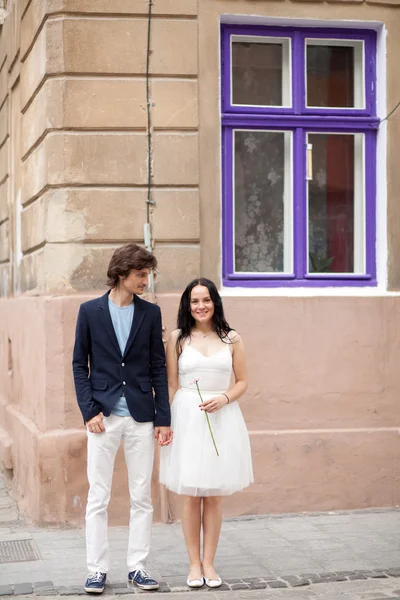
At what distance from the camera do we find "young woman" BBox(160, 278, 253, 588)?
613 centimetres

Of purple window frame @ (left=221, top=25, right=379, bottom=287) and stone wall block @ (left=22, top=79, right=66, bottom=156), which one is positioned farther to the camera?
purple window frame @ (left=221, top=25, right=379, bottom=287)

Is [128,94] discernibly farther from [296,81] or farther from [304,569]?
[304,569]

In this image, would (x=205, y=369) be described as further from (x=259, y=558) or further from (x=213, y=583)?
(x=259, y=558)

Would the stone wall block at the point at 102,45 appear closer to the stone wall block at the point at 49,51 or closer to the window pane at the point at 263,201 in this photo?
the stone wall block at the point at 49,51

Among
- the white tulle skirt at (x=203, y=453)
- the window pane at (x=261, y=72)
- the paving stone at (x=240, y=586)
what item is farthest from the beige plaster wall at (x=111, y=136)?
the paving stone at (x=240, y=586)

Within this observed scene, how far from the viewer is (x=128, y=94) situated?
27.0 ft

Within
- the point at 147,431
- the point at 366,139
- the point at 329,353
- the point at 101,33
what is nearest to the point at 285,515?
the point at 329,353

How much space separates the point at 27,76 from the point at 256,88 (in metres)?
2.10

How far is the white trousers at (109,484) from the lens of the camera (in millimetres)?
6098

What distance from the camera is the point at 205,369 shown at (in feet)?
20.5

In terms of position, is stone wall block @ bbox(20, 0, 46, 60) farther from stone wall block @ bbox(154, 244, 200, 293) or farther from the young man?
the young man

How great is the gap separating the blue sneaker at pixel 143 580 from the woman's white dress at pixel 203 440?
54 cm

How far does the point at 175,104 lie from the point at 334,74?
5.00 ft

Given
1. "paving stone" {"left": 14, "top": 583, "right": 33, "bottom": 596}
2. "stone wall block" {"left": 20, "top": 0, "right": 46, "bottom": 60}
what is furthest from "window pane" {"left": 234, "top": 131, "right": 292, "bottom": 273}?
"paving stone" {"left": 14, "top": 583, "right": 33, "bottom": 596}
